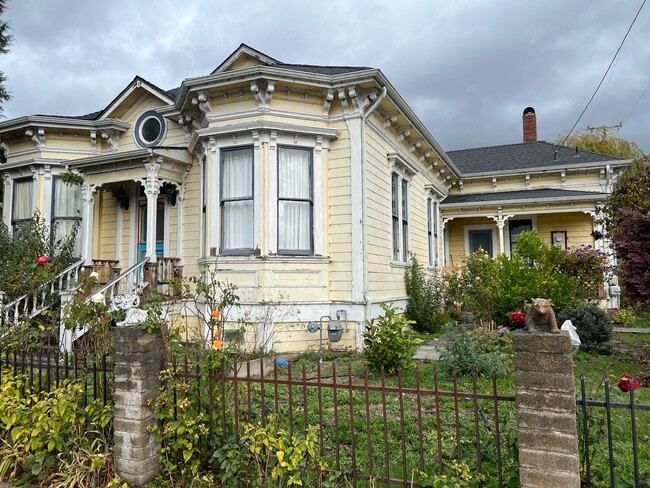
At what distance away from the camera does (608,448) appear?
119 inches

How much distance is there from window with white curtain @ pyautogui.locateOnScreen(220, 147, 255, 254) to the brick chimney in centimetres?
1953

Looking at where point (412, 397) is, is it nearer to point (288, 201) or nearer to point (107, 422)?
Answer: point (107, 422)

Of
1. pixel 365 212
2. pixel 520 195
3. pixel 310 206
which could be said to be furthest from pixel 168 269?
pixel 520 195

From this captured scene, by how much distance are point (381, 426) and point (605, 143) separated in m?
30.3

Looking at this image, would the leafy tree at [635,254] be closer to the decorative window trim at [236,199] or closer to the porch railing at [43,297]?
the decorative window trim at [236,199]

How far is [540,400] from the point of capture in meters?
2.75

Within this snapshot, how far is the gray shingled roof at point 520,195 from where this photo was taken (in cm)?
1497

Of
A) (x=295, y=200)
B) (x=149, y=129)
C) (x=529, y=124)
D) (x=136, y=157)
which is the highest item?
(x=529, y=124)

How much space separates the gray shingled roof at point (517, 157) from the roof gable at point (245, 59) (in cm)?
1018

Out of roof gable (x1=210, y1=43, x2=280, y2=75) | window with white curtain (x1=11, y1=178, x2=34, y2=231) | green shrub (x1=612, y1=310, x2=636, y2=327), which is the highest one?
roof gable (x1=210, y1=43, x2=280, y2=75)

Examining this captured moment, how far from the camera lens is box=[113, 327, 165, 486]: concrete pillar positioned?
3453 millimetres

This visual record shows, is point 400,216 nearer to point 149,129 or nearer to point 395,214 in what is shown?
point 395,214

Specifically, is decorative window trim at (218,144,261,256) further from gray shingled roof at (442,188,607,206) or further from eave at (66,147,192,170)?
gray shingled roof at (442,188,607,206)

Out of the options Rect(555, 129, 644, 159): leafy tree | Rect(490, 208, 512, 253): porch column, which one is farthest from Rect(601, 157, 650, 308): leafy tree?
Rect(555, 129, 644, 159): leafy tree
